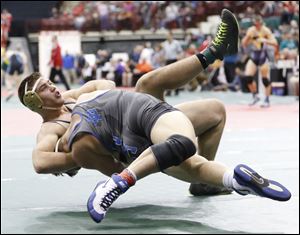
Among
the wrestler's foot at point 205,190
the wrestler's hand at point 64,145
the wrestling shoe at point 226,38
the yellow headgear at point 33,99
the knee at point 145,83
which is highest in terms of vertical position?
the wrestling shoe at point 226,38

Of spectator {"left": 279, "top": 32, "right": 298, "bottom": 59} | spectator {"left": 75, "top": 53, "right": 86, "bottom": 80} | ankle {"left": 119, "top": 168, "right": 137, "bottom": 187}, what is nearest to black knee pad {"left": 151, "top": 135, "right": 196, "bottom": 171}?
ankle {"left": 119, "top": 168, "right": 137, "bottom": 187}

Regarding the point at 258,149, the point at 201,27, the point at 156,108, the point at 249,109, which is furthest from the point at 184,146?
the point at 201,27

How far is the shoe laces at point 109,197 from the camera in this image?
10.9ft

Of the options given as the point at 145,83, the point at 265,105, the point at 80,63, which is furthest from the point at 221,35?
the point at 80,63

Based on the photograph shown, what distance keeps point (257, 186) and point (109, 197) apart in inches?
27.0

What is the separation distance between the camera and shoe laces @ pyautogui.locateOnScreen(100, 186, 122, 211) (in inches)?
131

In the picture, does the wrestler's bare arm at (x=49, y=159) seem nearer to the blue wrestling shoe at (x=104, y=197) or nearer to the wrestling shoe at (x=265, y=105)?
the blue wrestling shoe at (x=104, y=197)

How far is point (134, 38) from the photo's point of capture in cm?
2523

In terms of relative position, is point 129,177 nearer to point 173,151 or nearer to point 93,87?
point 173,151

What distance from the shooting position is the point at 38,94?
14.1ft

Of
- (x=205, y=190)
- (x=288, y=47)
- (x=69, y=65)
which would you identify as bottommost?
(x=69, y=65)

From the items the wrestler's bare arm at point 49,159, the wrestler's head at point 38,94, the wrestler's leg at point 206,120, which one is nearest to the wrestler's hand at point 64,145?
the wrestler's bare arm at point 49,159

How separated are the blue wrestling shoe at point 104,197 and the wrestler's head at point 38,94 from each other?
3.58 ft

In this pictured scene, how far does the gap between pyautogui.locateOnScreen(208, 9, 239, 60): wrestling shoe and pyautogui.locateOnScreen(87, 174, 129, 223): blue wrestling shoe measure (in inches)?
52.4
